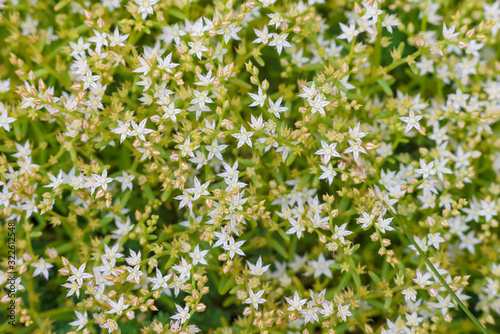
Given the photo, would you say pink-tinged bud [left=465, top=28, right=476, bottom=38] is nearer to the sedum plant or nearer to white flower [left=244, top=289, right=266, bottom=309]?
the sedum plant

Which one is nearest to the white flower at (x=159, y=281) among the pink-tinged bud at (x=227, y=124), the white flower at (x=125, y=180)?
the white flower at (x=125, y=180)

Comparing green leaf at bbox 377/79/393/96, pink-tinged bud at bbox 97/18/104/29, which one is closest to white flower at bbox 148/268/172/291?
pink-tinged bud at bbox 97/18/104/29

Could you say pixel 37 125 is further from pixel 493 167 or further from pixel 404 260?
pixel 493 167

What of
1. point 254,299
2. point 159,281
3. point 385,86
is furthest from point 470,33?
point 159,281

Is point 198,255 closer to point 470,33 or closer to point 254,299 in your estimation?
point 254,299

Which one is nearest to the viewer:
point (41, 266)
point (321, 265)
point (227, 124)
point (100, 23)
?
point (227, 124)

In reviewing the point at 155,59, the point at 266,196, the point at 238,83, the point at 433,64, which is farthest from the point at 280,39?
the point at 433,64

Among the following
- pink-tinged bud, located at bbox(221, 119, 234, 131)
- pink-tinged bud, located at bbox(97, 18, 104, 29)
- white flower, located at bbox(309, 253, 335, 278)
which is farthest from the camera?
white flower, located at bbox(309, 253, 335, 278)

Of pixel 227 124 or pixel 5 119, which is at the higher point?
pixel 227 124

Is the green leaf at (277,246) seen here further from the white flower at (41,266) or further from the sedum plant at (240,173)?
the white flower at (41,266)
